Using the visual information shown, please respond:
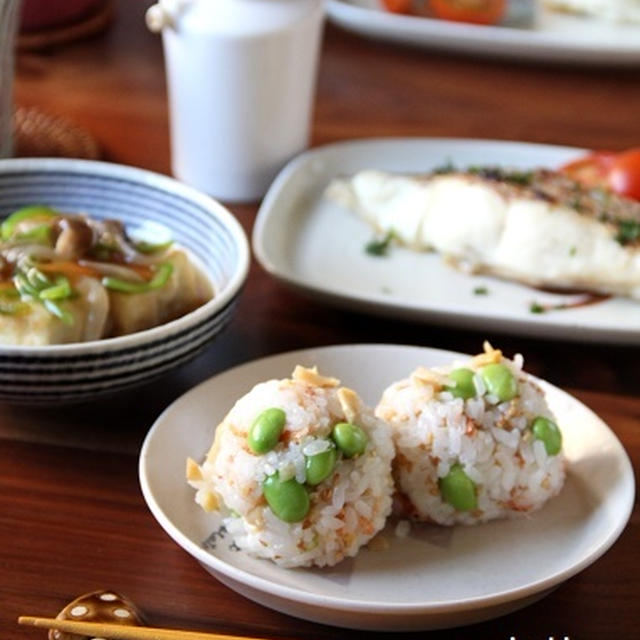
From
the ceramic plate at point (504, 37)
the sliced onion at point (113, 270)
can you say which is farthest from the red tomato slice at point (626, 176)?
the sliced onion at point (113, 270)

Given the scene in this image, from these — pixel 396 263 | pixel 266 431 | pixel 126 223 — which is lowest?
pixel 396 263

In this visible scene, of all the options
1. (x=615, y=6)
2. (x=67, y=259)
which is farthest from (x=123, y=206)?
(x=615, y=6)

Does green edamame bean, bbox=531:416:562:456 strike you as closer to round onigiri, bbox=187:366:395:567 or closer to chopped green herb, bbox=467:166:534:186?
round onigiri, bbox=187:366:395:567

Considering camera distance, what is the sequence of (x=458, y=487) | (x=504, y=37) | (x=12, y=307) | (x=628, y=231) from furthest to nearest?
1. (x=504, y=37)
2. (x=628, y=231)
3. (x=12, y=307)
4. (x=458, y=487)

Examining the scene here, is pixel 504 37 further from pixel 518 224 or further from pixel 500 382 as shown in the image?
pixel 500 382

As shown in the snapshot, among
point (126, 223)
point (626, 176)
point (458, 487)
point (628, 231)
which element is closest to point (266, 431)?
point (458, 487)

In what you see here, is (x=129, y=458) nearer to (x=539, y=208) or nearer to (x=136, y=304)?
(x=136, y=304)
